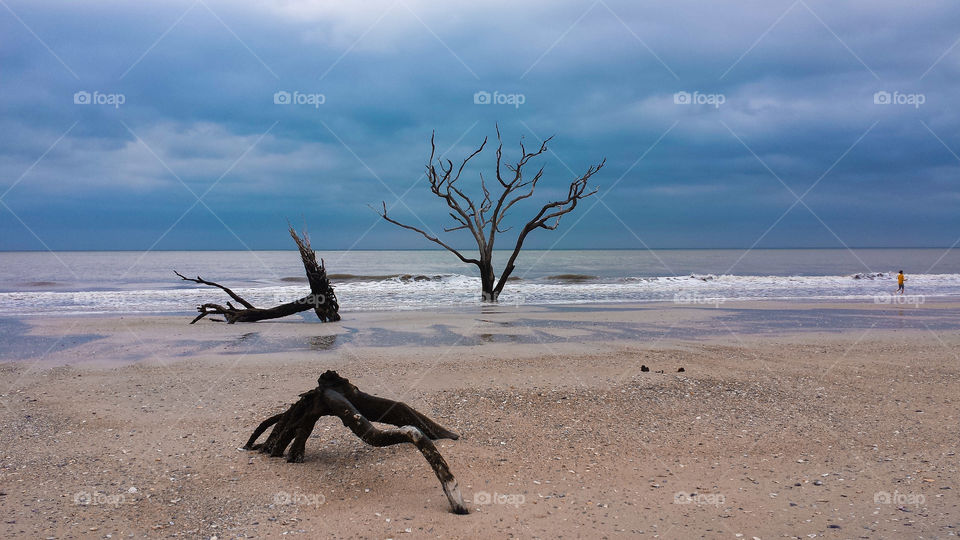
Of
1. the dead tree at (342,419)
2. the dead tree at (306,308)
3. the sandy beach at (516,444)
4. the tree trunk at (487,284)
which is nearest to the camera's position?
the sandy beach at (516,444)

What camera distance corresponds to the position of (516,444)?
5.13m

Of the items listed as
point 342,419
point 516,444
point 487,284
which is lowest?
point 516,444

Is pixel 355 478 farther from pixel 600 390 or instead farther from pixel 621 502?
pixel 600 390

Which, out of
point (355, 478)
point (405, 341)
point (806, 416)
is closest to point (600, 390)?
point (806, 416)

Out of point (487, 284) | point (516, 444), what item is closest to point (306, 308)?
point (487, 284)

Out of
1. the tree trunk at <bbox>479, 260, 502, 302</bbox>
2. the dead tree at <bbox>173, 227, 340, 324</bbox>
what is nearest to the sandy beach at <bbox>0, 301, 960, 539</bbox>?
the dead tree at <bbox>173, 227, 340, 324</bbox>

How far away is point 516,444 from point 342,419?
1618 millimetres

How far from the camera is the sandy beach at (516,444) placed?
149 inches

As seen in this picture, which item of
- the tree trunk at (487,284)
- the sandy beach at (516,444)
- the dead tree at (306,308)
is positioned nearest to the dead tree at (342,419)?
the sandy beach at (516,444)

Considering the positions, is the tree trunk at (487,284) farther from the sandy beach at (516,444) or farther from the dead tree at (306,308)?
the sandy beach at (516,444)

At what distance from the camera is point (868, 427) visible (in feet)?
18.3

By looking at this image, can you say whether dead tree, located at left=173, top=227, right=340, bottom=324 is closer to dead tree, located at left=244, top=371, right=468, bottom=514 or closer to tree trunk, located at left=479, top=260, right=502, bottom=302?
tree trunk, located at left=479, top=260, right=502, bottom=302

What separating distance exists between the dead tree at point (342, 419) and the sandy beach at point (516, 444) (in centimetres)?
16

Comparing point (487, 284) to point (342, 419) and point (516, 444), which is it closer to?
point (516, 444)
